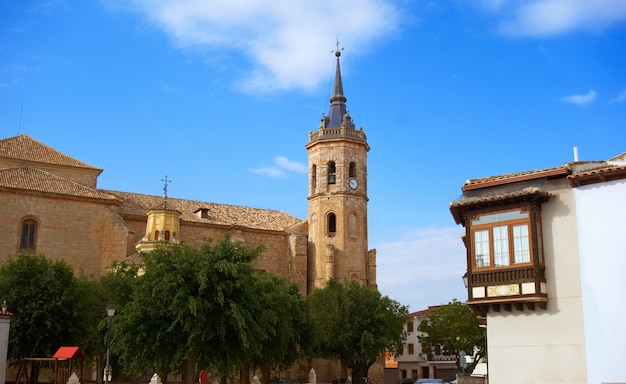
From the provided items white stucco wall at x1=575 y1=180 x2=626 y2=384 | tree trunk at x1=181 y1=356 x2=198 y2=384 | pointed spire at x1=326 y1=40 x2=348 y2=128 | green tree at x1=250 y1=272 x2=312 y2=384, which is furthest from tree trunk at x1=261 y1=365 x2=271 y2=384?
pointed spire at x1=326 y1=40 x2=348 y2=128

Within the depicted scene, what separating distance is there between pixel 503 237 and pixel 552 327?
243 centimetres

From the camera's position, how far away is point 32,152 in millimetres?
41906

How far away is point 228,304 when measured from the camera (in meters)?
22.7

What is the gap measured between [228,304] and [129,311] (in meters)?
3.29

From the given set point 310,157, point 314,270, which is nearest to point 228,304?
point 314,270

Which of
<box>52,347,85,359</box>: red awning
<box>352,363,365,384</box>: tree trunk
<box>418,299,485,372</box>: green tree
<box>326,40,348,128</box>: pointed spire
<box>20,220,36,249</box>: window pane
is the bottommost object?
<box>352,363,365,384</box>: tree trunk

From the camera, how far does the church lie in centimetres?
3794

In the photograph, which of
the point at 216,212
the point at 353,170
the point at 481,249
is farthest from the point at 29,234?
the point at 481,249

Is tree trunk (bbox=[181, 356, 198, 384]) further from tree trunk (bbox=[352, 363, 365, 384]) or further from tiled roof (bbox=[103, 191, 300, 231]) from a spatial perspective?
tiled roof (bbox=[103, 191, 300, 231])

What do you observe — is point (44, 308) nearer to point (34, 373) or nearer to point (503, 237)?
point (34, 373)

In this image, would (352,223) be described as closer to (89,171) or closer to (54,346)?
(89,171)

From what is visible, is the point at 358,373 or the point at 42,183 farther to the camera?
the point at 358,373

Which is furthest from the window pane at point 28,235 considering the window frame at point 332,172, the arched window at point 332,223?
the window frame at point 332,172

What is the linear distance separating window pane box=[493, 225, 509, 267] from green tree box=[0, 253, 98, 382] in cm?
1881
